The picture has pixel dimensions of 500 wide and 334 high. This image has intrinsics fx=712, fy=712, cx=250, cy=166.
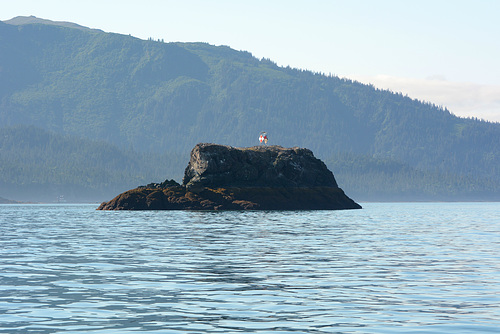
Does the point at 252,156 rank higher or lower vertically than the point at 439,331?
higher

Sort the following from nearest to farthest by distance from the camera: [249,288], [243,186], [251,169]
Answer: [249,288], [243,186], [251,169]

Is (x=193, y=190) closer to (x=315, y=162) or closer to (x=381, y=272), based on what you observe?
(x=315, y=162)

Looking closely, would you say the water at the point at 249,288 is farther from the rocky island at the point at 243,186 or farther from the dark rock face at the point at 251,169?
the dark rock face at the point at 251,169

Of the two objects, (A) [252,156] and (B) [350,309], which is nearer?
(B) [350,309]

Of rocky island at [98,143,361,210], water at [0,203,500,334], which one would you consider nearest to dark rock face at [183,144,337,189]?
rocky island at [98,143,361,210]

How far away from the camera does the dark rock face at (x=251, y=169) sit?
117 meters

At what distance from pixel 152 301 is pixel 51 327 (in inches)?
165

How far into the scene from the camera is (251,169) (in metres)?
120

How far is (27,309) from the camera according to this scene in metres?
19.5

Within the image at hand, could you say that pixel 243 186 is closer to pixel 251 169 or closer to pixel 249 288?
pixel 251 169

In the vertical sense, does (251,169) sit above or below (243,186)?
above

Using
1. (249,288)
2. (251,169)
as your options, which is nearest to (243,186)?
(251,169)

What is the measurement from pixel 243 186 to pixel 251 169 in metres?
3.84

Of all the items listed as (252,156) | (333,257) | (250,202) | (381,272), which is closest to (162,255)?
(333,257)
